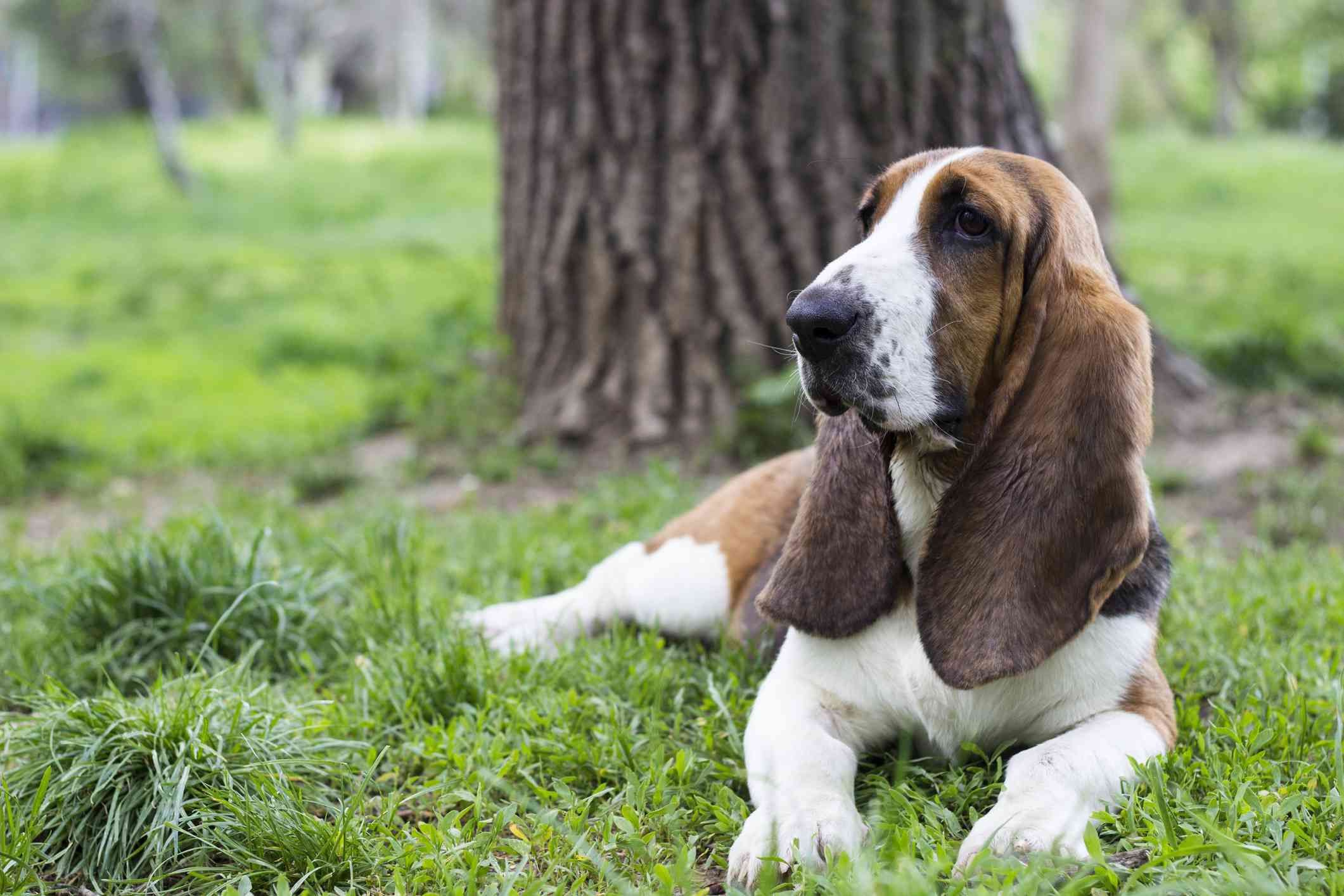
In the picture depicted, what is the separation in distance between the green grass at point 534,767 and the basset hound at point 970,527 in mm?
115

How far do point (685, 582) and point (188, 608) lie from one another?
5.00ft

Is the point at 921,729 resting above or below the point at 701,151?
below

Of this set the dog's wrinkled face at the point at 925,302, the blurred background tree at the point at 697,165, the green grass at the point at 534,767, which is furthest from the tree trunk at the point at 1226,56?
the dog's wrinkled face at the point at 925,302

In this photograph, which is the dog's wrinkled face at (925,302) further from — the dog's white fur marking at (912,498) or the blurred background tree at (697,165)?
the blurred background tree at (697,165)

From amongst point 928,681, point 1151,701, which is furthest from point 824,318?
point 1151,701

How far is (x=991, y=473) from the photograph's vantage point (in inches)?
102

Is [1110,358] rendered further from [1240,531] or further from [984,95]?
[984,95]

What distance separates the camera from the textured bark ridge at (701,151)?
18.2 feet

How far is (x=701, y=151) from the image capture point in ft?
19.0

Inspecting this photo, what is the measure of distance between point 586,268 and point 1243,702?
13.1ft

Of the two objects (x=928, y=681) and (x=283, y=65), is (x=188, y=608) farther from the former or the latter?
(x=283, y=65)

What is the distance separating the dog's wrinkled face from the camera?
253 centimetres

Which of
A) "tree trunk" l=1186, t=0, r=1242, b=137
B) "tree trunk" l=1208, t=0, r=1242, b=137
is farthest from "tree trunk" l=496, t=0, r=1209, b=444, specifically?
"tree trunk" l=1208, t=0, r=1242, b=137

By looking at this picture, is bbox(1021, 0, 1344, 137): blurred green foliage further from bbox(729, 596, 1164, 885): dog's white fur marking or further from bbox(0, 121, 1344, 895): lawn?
bbox(729, 596, 1164, 885): dog's white fur marking
